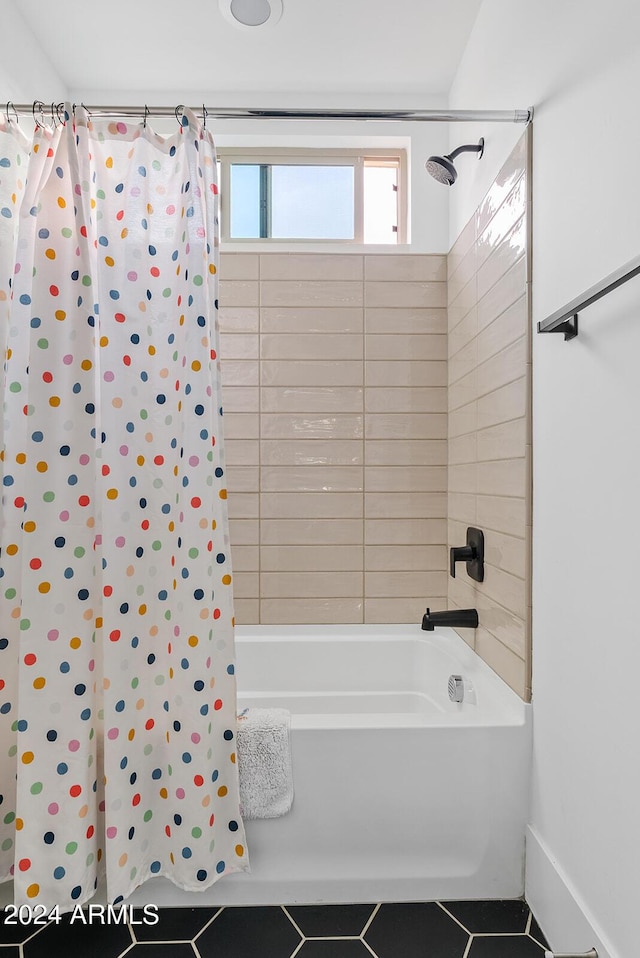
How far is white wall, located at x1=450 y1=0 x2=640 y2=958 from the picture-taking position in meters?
1.22

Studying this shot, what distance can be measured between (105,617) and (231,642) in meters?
0.31

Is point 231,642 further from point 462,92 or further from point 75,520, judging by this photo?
point 462,92

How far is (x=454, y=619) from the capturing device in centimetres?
223

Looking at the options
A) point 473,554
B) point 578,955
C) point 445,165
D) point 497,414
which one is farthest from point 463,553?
point 445,165

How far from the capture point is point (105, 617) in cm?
160

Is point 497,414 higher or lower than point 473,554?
higher

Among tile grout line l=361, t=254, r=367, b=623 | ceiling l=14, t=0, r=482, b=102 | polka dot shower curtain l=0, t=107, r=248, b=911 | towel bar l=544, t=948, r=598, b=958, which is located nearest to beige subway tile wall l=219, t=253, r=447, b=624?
tile grout line l=361, t=254, r=367, b=623

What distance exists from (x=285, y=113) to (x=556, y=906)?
2066mm

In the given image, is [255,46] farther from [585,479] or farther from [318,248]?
[585,479]

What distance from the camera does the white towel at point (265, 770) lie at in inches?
66.8

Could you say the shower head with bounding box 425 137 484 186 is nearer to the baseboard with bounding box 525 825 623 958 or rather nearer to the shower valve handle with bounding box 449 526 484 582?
the shower valve handle with bounding box 449 526 484 582

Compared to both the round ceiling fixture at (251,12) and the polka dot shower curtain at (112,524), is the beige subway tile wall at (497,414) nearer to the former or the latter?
the polka dot shower curtain at (112,524)

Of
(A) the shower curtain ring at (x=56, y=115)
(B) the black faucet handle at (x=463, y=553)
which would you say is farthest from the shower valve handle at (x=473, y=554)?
(A) the shower curtain ring at (x=56, y=115)

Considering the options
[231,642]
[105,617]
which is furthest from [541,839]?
[105,617]
